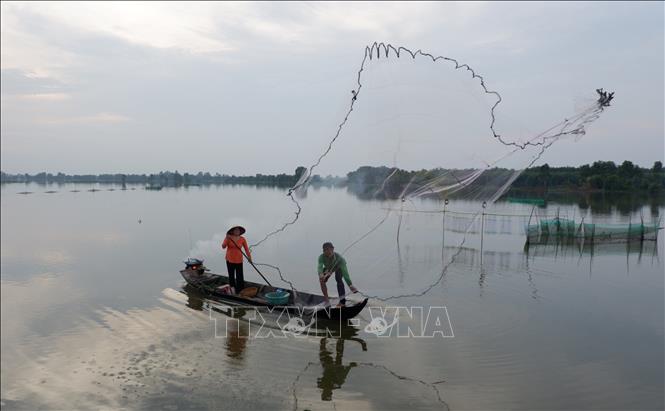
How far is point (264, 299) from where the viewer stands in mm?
9461

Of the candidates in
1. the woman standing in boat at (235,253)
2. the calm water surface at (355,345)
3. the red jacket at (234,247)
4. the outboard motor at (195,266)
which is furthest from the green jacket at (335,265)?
the outboard motor at (195,266)

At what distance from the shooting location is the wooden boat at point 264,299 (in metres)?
8.26

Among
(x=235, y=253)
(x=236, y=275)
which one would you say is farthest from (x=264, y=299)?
(x=235, y=253)

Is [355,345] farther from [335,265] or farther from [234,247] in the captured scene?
[234,247]

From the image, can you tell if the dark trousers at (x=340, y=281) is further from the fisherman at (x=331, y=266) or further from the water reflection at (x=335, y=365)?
the water reflection at (x=335, y=365)

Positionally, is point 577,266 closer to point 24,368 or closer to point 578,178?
point 24,368

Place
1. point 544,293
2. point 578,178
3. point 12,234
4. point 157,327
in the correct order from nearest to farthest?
point 157,327, point 544,293, point 12,234, point 578,178

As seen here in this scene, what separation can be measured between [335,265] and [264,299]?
2.66 m

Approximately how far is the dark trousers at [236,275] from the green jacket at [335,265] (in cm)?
294

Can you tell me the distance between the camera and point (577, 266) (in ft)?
51.1

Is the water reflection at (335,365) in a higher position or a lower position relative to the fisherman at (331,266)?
lower

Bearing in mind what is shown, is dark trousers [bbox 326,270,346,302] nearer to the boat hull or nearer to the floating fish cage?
the boat hull

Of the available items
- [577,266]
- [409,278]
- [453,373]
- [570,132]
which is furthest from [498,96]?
[577,266]

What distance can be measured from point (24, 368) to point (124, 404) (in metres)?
2.13
